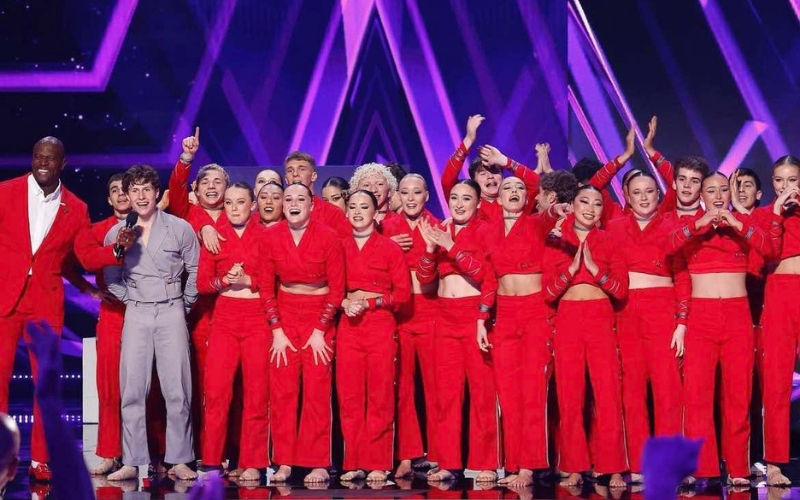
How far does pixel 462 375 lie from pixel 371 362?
0.45 metres

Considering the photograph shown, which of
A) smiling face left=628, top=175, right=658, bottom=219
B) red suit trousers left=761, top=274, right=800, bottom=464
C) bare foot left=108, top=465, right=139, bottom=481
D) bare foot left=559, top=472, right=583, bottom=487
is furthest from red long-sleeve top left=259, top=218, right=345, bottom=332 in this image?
red suit trousers left=761, top=274, right=800, bottom=464

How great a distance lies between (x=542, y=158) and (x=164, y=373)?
9.76 feet

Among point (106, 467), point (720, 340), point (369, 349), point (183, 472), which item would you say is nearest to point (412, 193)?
point (369, 349)

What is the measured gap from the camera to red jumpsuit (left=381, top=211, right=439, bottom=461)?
524cm

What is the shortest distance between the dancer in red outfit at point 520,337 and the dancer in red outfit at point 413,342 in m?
0.42

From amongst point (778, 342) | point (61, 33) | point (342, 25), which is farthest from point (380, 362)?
point (61, 33)

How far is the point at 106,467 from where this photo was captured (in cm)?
513

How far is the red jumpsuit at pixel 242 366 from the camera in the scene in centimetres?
500

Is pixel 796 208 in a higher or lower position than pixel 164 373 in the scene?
higher

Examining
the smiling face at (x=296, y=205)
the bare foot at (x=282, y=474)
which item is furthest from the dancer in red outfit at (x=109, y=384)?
the smiling face at (x=296, y=205)

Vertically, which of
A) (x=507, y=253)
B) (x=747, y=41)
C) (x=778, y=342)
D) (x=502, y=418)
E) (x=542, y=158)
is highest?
(x=747, y=41)

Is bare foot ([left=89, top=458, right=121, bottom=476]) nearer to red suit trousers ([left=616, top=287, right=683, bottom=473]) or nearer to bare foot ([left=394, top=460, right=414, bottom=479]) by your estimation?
bare foot ([left=394, top=460, right=414, bottom=479])

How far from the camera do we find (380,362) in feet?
16.4

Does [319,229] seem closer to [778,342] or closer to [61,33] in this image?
[778,342]
